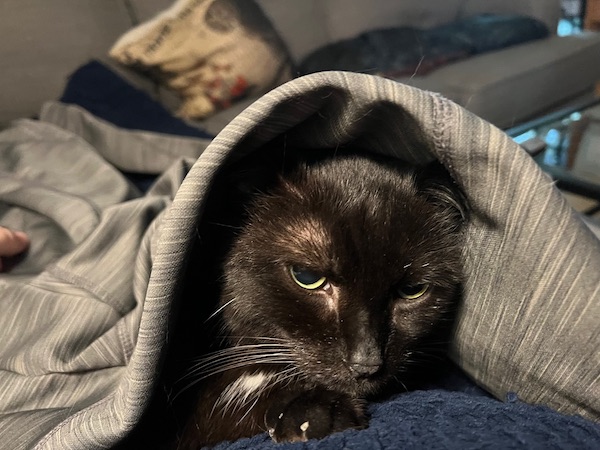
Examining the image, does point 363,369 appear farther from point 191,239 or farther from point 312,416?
point 191,239

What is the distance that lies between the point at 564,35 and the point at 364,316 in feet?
6.69

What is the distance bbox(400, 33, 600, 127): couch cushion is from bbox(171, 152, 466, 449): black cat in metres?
1.05

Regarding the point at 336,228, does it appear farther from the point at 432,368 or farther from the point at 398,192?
the point at 432,368

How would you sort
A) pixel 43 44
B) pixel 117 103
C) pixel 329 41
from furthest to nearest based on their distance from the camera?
pixel 329 41 → pixel 43 44 → pixel 117 103

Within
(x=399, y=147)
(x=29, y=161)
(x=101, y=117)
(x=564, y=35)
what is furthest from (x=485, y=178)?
(x=564, y=35)

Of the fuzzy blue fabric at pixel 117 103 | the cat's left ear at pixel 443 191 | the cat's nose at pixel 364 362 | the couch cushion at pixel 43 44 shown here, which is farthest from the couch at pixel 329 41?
the cat's nose at pixel 364 362

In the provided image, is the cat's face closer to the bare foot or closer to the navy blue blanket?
the navy blue blanket

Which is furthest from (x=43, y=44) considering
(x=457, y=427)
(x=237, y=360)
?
(x=457, y=427)

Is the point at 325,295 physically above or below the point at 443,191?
below

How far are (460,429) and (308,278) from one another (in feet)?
0.82

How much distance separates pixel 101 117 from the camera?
1532 millimetres

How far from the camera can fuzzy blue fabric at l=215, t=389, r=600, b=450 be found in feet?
1.75

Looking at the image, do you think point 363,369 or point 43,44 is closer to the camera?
point 363,369

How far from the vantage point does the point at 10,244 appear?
882 millimetres
